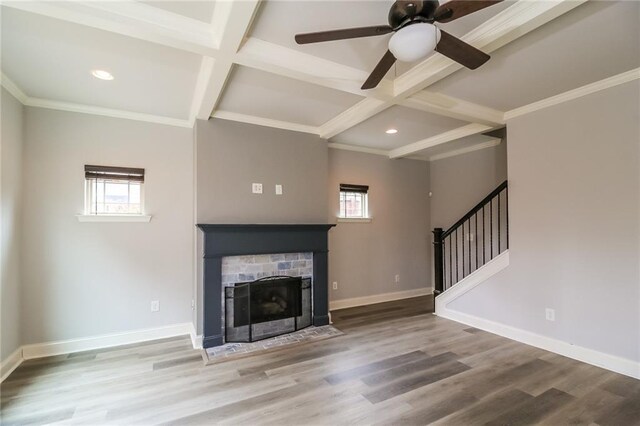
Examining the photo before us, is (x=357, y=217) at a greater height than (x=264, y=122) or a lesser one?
lesser

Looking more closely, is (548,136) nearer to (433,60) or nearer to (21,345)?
(433,60)

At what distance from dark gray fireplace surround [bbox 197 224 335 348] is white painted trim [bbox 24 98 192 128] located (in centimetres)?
140

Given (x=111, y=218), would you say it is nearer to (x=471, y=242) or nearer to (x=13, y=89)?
(x=13, y=89)

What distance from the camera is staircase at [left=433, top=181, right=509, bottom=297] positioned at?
15.1ft

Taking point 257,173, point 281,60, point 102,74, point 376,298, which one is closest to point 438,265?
point 376,298

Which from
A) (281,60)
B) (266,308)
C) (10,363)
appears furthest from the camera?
(266,308)

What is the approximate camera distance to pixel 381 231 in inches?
210

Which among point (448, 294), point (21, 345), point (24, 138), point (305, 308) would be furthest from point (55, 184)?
point (448, 294)

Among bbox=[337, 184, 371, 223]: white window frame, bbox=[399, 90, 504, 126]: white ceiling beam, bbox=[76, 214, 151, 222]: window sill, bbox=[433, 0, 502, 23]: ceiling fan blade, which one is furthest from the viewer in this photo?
bbox=[337, 184, 371, 223]: white window frame

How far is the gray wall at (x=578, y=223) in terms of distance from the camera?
274 centimetres

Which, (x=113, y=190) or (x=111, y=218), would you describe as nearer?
(x=111, y=218)

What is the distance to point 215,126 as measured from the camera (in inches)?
140

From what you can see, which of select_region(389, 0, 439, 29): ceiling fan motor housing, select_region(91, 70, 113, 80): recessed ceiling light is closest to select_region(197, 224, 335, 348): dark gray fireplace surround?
select_region(91, 70, 113, 80): recessed ceiling light

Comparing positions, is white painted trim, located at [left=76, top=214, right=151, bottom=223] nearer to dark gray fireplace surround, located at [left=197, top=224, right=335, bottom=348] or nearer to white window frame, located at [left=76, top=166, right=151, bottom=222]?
white window frame, located at [left=76, top=166, right=151, bottom=222]
